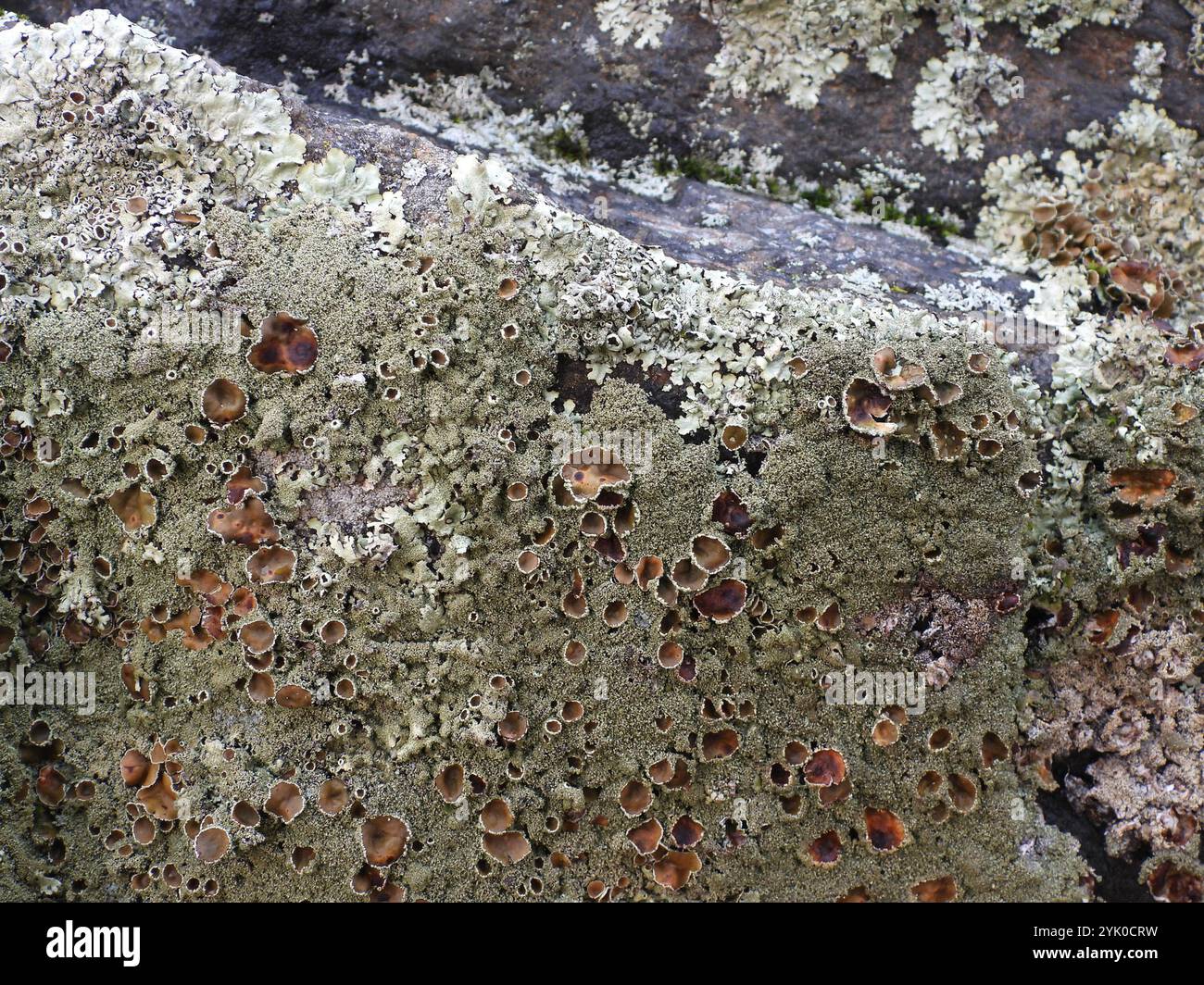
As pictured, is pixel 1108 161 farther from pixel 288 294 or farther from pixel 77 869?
pixel 77 869

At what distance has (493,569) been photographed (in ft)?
11.3

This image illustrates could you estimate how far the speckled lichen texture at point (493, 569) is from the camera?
3.43 m

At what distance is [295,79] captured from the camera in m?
4.50

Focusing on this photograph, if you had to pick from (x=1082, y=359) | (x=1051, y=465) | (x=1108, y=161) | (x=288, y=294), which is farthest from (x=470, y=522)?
(x=1108, y=161)

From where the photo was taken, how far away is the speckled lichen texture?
11.2ft

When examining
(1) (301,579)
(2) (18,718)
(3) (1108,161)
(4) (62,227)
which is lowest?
(2) (18,718)

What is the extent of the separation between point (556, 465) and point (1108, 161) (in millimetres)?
3053

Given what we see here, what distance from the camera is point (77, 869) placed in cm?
346

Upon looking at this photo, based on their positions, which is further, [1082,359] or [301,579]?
[1082,359]

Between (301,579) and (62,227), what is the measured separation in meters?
1.53

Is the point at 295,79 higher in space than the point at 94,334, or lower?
higher

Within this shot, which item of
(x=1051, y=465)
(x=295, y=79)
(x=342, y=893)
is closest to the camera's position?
(x=342, y=893)

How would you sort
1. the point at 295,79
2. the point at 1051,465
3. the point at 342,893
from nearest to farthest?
the point at 342,893, the point at 1051,465, the point at 295,79

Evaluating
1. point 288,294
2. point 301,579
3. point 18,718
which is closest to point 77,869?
point 18,718
